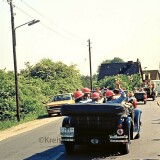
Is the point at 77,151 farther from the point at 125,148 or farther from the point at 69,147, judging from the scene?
the point at 125,148

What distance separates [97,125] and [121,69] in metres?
95.8

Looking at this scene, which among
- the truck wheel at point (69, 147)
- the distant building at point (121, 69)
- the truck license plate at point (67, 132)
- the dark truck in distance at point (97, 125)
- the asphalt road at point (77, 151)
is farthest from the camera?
the distant building at point (121, 69)

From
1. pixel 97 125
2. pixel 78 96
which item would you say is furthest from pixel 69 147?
pixel 78 96

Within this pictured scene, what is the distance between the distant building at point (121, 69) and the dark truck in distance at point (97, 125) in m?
88.5

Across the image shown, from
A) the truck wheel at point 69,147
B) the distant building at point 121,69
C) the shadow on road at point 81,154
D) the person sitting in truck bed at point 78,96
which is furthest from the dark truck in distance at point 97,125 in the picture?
the distant building at point 121,69

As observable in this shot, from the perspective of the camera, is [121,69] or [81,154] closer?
[81,154]

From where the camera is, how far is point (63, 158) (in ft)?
35.2

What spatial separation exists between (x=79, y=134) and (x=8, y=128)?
12.7 m

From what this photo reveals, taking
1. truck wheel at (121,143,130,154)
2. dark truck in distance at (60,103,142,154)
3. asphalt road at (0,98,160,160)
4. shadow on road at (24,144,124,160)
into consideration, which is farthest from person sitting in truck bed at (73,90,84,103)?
truck wheel at (121,143,130,154)

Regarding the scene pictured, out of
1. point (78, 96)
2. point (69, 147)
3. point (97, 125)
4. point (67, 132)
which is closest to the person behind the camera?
point (97, 125)

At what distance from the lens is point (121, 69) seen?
4171 inches

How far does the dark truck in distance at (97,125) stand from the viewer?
34.3ft

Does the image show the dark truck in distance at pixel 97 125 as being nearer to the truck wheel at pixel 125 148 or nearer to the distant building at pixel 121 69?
the truck wheel at pixel 125 148

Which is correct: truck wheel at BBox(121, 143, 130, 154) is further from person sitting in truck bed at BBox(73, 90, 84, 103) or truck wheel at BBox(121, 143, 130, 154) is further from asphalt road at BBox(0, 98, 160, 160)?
person sitting in truck bed at BBox(73, 90, 84, 103)
